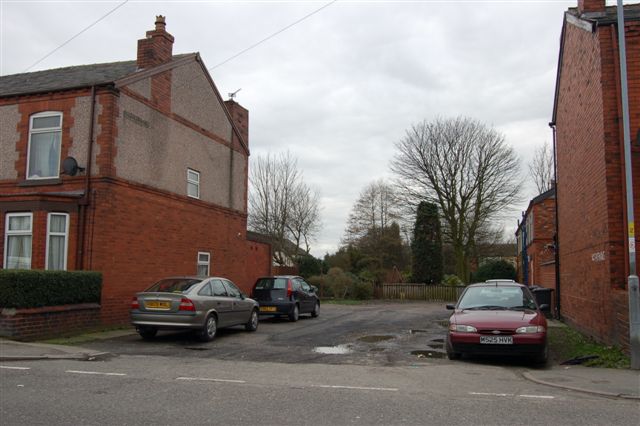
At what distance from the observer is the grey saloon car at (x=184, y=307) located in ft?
40.6

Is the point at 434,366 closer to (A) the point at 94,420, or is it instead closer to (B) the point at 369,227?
(A) the point at 94,420

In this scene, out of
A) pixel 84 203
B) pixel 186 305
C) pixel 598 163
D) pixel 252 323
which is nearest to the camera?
pixel 598 163

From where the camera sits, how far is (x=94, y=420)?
5.80 metres

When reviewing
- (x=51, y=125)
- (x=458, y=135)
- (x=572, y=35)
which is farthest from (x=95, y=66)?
(x=458, y=135)

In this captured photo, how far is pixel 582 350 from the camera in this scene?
37.7ft

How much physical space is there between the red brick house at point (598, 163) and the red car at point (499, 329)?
169 cm

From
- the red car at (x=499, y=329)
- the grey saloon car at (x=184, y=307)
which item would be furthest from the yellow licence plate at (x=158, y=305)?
the red car at (x=499, y=329)

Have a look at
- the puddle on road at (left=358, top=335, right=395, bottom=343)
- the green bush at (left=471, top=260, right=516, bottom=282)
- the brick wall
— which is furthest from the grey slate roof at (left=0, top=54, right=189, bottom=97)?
the green bush at (left=471, top=260, right=516, bottom=282)

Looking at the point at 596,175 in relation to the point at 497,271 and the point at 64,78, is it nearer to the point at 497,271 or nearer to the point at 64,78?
the point at 64,78

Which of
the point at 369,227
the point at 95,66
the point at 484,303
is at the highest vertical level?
the point at 95,66

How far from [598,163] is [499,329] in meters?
4.83

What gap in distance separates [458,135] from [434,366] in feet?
95.8

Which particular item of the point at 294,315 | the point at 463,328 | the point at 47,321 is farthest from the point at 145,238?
the point at 463,328

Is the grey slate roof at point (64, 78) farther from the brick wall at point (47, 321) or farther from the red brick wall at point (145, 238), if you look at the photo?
the brick wall at point (47, 321)
